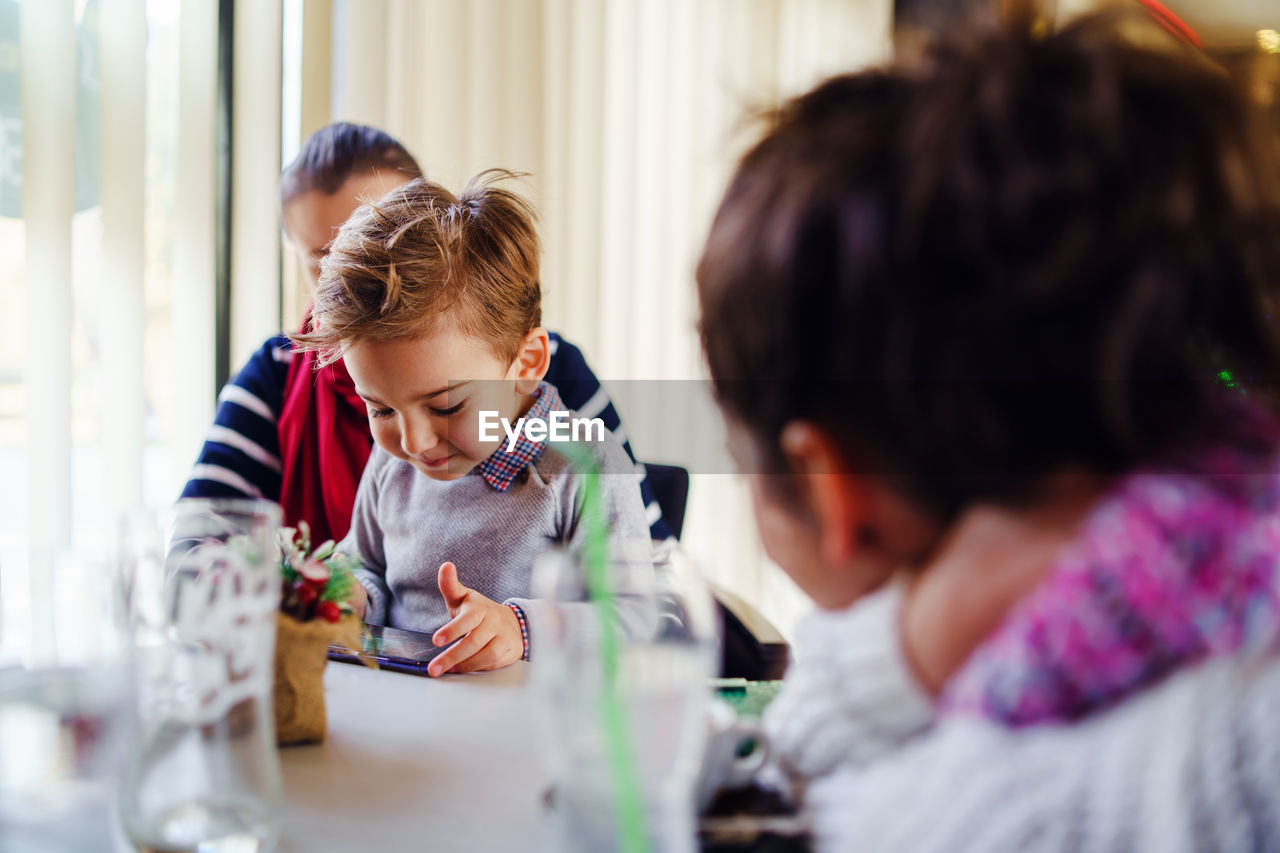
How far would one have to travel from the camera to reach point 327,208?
4.71 feet

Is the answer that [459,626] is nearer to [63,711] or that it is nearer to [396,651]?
[396,651]

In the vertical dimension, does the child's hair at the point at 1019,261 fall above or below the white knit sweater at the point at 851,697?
above

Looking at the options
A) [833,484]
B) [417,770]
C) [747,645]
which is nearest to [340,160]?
[747,645]

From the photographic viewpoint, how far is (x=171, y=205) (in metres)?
1.86

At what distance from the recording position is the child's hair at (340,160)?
1446 mm

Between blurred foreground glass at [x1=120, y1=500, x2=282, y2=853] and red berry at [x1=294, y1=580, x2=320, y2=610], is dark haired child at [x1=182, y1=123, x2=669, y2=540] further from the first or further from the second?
blurred foreground glass at [x1=120, y1=500, x2=282, y2=853]

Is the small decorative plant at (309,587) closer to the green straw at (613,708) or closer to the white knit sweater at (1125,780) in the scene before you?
the green straw at (613,708)

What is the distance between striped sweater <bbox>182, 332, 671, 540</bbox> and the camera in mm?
1496

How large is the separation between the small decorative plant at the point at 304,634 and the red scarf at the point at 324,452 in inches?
32.3

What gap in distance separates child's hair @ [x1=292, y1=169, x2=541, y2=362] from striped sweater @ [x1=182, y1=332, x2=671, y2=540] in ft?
0.97

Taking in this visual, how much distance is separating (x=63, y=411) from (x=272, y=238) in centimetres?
61

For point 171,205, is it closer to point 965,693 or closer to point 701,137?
point 701,137

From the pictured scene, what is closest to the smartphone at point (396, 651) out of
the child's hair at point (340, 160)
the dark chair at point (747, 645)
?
the dark chair at point (747, 645)

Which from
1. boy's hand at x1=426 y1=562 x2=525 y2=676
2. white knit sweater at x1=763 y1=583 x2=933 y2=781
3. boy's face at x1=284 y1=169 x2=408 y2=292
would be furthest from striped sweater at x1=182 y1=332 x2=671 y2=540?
white knit sweater at x1=763 y1=583 x2=933 y2=781
